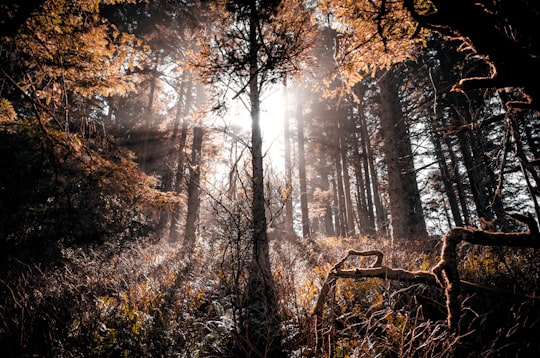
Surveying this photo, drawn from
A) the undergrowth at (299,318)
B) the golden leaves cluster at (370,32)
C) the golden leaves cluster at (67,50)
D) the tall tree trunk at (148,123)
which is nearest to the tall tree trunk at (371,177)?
the undergrowth at (299,318)

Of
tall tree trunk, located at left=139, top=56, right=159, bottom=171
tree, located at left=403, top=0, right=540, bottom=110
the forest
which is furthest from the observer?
tall tree trunk, located at left=139, top=56, right=159, bottom=171

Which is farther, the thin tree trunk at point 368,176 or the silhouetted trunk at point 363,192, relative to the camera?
the silhouetted trunk at point 363,192

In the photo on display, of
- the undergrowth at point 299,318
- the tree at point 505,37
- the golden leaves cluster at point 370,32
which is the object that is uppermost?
the golden leaves cluster at point 370,32

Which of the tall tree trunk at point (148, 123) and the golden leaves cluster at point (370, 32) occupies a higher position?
the tall tree trunk at point (148, 123)

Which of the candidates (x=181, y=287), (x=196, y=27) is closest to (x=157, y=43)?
(x=196, y=27)

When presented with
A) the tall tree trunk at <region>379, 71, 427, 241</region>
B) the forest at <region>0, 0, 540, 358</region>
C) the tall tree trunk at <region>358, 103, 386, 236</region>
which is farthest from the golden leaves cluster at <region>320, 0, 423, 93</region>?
the tall tree trunk at <region>358, 103, 386, 236</region>

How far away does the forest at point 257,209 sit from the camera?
75.3 inches

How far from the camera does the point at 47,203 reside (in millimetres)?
7812

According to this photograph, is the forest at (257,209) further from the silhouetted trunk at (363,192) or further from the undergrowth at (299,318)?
the silhouetted trunk at (363,192)

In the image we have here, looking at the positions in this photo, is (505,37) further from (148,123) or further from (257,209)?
(148,123)

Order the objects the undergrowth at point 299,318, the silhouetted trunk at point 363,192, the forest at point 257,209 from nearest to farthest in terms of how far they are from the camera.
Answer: the forest at point 257,209 < the undergrowth at point 299,318 < the silhouetted trunk at point 363,192

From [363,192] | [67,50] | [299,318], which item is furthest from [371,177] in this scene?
[67,50]

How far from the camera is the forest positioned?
1.91 metres

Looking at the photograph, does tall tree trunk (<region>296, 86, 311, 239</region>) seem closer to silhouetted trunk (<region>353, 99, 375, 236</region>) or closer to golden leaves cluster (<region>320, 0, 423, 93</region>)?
silhouetted trunk (<region>353, 99, 375, 236</region>)
